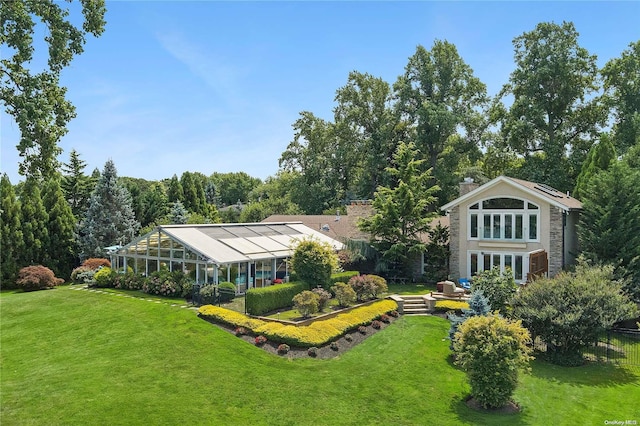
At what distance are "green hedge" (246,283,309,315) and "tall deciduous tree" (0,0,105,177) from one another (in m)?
9.03

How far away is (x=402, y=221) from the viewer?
28516 millimetres

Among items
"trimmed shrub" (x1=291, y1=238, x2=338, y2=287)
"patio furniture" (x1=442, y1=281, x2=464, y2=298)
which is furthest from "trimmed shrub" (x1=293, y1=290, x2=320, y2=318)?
"patio furniture" (x1=442, y1=281, x2=464, y2=298)

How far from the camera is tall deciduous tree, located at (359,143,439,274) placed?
28094 mm

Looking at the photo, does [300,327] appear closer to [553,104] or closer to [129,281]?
[129,281]

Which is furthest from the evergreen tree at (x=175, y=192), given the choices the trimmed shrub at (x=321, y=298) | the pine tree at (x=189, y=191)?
the trimmed shrub at (x=321, y=298)

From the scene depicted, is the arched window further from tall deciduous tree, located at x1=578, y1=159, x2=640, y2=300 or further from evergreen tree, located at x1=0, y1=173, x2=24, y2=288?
evergreen tree, located at x1=0, y1=173, x2=24, y2=288

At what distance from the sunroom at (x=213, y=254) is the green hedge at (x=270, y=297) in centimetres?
295

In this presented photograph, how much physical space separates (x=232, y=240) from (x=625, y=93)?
34.7 metres

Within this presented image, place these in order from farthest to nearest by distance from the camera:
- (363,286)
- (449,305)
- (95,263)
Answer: (95,263) → (363,286) → (449,305)

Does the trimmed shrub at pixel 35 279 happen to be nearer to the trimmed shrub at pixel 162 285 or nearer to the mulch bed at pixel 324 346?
the trimmed shrub at pixel 162 285

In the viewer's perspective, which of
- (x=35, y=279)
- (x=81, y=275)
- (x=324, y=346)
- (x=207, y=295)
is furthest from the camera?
(x=81, y=275)

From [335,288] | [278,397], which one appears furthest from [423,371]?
[335,288]

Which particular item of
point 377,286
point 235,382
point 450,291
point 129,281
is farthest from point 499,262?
point 129,281

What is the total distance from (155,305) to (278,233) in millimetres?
9761
